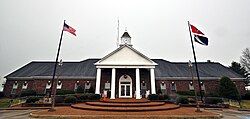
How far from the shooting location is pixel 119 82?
64.6ft

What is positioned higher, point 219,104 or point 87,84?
point 87,84

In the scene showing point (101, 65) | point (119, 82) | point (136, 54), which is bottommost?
point (119, 82)

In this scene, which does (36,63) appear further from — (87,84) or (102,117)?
(102,117)

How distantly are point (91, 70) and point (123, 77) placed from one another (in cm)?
725

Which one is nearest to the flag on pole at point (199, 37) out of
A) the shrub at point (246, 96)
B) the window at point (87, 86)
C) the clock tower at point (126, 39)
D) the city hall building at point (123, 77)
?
the city hall building at point (123, 77)

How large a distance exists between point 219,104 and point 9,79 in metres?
33.5

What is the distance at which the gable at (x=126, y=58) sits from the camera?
59.4ft

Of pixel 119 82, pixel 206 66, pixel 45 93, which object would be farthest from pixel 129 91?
pixel 206 66

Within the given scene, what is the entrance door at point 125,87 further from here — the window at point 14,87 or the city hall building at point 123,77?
the window at point 14,87

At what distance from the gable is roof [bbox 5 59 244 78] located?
5.39 m

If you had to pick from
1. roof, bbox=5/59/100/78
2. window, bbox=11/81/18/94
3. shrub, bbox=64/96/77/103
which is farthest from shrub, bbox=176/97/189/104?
window, bbox=11/81/18/94

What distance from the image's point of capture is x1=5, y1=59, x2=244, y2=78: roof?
22.9 metres

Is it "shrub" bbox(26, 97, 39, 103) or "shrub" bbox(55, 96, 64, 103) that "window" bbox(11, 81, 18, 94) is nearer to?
"shrub" bbox(26, 97, 39, 103)

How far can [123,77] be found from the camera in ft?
65.7
